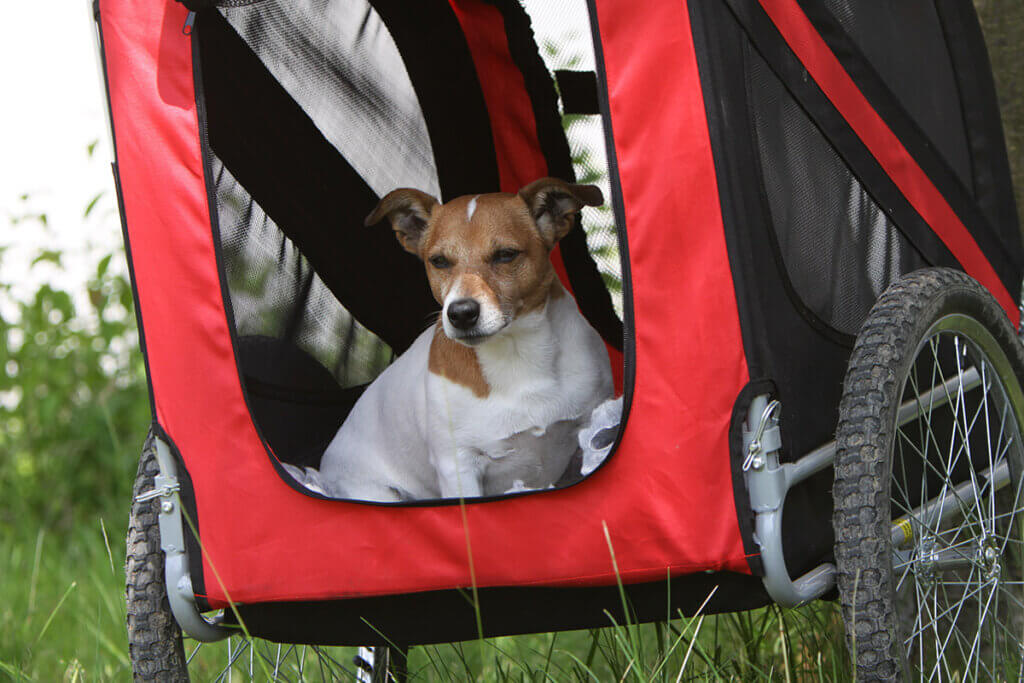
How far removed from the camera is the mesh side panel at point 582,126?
237 centimetres

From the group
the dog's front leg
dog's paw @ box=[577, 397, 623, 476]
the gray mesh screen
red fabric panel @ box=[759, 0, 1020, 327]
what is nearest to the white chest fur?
the dog's front leg

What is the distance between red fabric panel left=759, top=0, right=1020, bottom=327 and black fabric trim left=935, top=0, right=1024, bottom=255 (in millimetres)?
247

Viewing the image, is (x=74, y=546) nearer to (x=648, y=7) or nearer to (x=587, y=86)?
(x=587, y=86)

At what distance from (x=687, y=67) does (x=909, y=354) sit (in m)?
0.55

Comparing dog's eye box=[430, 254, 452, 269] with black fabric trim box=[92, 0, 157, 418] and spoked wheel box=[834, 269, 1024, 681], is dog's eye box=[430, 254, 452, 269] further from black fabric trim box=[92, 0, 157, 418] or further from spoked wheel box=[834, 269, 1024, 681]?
spoked wheel box=[834, 269, 1024, 681]

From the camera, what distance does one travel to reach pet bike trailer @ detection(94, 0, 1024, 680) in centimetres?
140

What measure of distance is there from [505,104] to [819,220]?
1.21m

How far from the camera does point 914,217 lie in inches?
68.4

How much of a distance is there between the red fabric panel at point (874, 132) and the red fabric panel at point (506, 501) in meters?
0.25

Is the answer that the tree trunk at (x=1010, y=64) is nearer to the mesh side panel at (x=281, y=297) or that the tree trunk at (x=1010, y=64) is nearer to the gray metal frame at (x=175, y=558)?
the mesh side panel at (x=281, y=297)

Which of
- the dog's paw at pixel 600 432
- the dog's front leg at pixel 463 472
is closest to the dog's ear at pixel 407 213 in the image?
the dog's front leg at pixel 463 472

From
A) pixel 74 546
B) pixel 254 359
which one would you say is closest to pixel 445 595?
pixel 254 359

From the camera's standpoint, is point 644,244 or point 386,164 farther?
point 386,164

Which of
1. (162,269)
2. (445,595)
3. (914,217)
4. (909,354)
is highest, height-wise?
(162,269)
